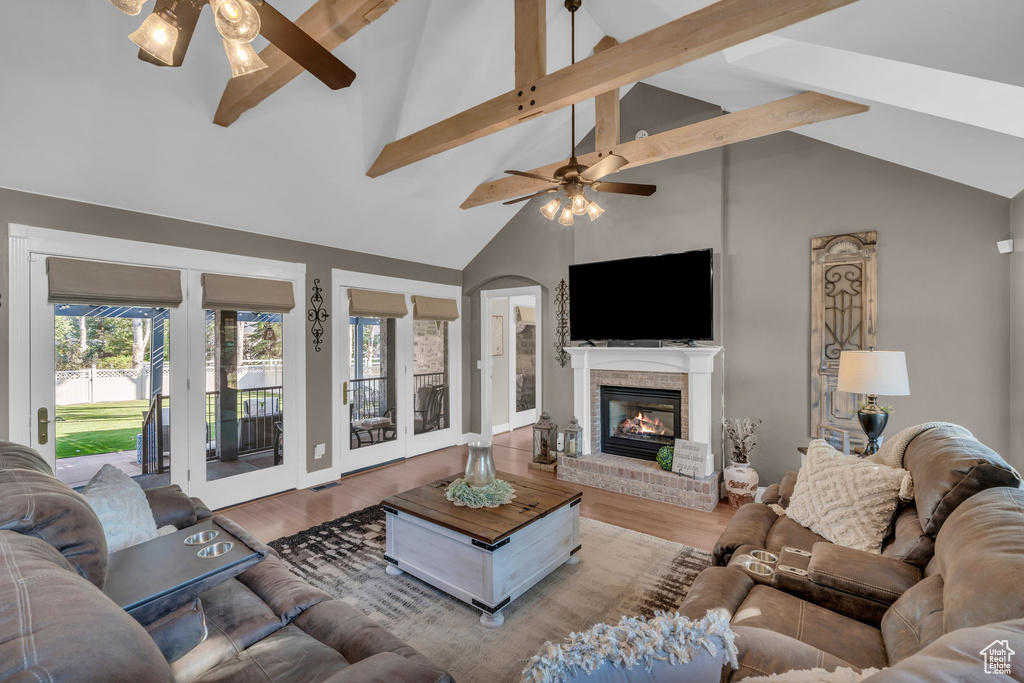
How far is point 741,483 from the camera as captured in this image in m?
3.82

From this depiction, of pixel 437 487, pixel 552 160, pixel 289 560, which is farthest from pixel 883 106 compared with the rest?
pixel 289 560

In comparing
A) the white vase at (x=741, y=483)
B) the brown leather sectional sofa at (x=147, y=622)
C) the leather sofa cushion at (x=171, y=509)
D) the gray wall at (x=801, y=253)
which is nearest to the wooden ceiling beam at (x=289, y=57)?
the brown leather sectional sofa at (x=147, y=622)

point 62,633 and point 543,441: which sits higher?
point 62,633

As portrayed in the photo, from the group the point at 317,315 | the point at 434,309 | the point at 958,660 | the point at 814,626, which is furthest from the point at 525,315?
the point at 958,660

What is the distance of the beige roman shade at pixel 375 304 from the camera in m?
4.92

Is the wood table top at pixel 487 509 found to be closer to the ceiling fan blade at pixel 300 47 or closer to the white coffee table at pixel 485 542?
the white coffee table at pixel 485 542

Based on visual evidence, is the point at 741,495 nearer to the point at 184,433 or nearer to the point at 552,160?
the point at 552,160

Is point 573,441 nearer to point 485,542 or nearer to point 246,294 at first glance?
point 485,542

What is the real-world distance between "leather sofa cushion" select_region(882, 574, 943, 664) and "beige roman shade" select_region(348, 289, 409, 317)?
4.70 m

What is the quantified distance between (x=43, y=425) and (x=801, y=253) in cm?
595

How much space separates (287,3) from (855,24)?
117 inches

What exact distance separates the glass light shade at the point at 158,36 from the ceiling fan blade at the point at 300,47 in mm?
295

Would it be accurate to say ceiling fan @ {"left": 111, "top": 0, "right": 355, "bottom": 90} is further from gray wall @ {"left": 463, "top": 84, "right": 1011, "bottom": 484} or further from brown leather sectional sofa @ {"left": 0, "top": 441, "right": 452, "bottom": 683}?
gray wall @ {"left": 463, "top": 84, "right": 1011, "bottom": 484}

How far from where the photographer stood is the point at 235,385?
408 centimetres
